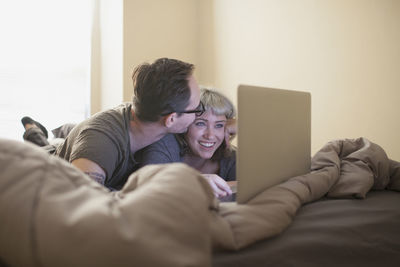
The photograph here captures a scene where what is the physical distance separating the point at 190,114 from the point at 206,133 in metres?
0.15

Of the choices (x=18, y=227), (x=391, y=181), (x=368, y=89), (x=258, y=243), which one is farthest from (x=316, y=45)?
(x=18, y=227)

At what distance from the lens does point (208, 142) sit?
179 centimetres

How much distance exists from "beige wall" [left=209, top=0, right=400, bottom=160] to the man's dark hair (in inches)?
51.0

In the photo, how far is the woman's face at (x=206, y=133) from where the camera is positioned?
1.78 m

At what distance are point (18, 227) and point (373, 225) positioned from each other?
0.73m

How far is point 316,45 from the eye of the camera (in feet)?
8.54

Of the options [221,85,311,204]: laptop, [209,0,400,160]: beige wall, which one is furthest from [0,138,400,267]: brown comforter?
[209,0,400,160]: beige wall

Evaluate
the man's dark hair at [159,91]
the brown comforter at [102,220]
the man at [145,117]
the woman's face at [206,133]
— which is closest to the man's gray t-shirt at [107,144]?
the man at [145,117]

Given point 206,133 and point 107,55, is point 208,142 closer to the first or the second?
point 206,133

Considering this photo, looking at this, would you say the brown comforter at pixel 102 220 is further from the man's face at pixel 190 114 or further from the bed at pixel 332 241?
the man's face at pixel 190 114

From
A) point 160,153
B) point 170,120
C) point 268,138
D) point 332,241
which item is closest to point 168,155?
point 160,153

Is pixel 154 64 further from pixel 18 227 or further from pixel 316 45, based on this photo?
pixel 316 45

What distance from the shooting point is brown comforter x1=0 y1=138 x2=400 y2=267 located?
48cm

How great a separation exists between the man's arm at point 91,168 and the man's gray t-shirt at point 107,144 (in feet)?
0.04
